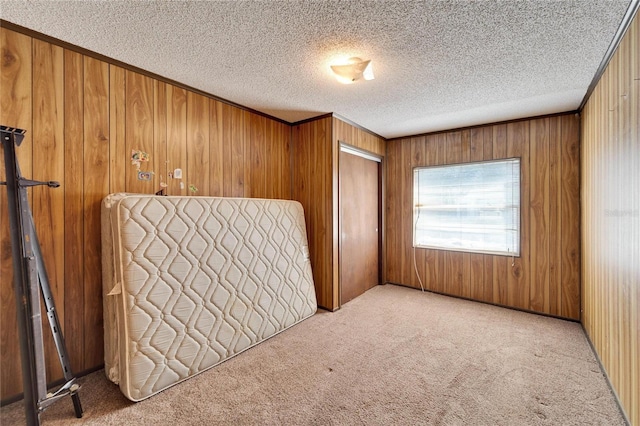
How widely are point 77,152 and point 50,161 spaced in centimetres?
17

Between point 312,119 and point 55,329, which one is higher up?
point 312,119

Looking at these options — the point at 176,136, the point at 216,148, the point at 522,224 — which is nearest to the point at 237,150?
the point at 216,148

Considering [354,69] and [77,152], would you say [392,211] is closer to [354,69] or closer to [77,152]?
[354,69]

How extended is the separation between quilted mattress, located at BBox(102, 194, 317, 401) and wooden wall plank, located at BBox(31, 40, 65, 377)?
265 millimetres

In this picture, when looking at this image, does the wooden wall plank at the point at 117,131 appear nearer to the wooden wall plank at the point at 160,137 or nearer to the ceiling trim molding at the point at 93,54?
the ceiling trim molding at the point at 93,54

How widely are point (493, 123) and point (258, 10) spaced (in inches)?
133

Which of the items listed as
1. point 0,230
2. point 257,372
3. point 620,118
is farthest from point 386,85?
point 0,230

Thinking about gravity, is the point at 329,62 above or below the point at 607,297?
above

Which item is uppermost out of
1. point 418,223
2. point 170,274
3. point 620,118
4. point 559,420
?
point 620,118

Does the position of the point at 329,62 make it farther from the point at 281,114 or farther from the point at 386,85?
the point at 281,114

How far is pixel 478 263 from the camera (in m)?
3.74

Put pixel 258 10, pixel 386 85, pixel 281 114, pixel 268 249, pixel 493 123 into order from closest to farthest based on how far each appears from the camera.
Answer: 1. pixel 258 10
2. pixel 386 85
3. pixel 268 249
4. pixel 281 114
5. pixel 493 123

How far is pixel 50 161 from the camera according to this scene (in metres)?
1.89

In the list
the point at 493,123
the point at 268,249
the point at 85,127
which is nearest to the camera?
the point at 85,127
